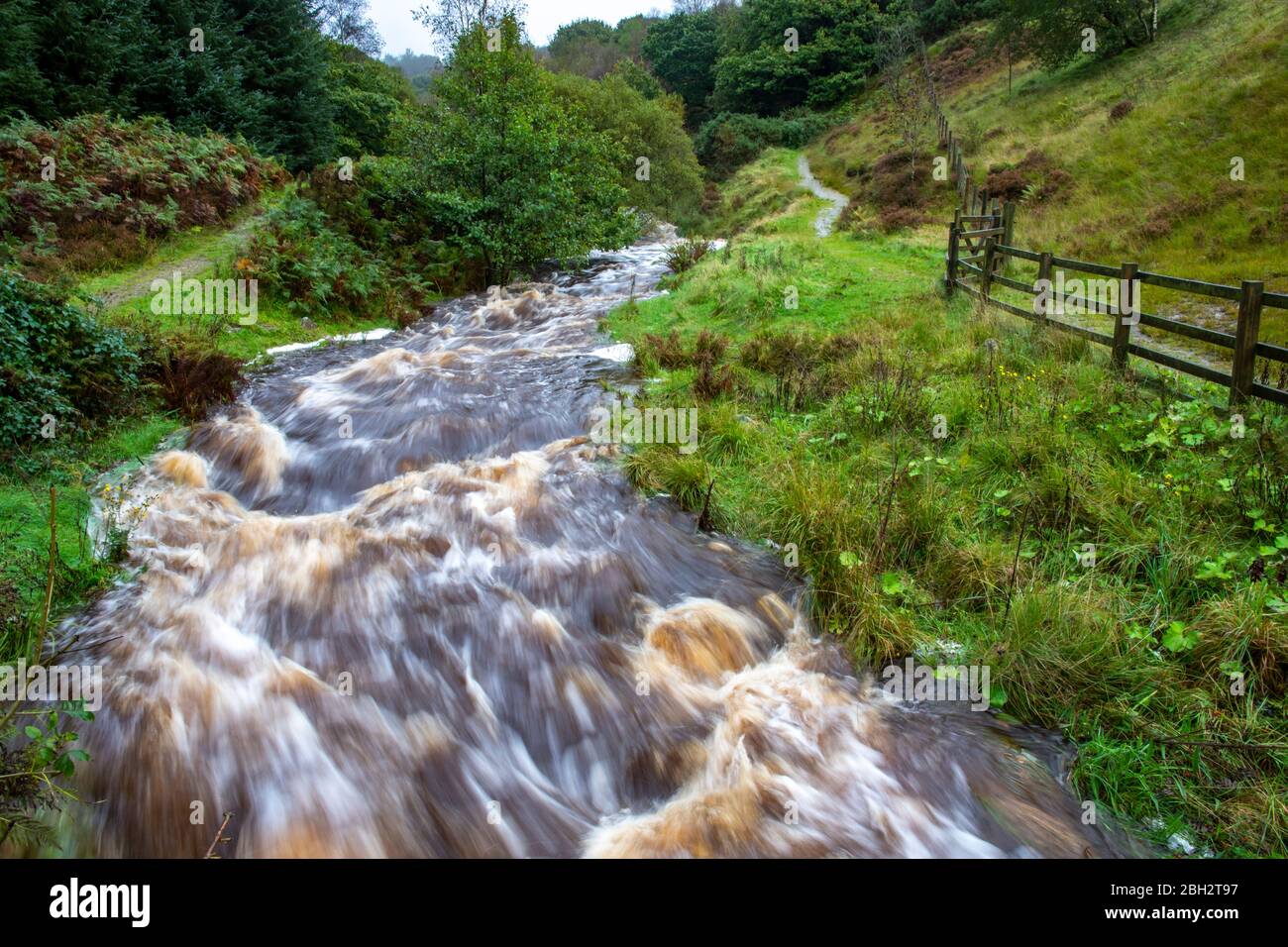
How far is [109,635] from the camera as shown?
4.64m

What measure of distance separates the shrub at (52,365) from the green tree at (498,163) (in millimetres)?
8710

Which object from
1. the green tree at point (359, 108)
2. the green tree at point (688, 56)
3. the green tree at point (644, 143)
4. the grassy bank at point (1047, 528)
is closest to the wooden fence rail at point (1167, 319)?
the grassy bank at point (1047, 528)

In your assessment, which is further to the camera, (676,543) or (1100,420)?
(1100,420)

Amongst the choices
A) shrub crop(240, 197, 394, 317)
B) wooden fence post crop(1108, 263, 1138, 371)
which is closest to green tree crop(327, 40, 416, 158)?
shrub crop(240, 197, 394, 317)

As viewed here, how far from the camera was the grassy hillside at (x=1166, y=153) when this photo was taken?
13734 mm

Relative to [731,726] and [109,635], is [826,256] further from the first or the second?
[109,635]

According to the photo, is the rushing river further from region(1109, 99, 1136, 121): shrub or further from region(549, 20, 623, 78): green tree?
region(549, 20, 623, 78): green tree

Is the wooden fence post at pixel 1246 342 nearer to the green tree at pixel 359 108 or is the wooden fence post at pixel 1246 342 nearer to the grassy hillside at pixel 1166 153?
the grassy hillside at pixel 1166 153

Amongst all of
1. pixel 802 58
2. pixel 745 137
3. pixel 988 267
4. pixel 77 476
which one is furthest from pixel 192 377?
pixel 802 58

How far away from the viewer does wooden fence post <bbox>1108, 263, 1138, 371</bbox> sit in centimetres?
789

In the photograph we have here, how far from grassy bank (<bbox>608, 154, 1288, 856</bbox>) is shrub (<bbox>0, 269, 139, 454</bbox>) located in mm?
5459

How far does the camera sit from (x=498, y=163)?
15711mm

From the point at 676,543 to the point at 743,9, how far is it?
65.9 metres
